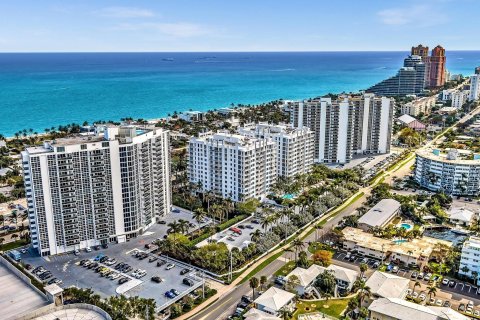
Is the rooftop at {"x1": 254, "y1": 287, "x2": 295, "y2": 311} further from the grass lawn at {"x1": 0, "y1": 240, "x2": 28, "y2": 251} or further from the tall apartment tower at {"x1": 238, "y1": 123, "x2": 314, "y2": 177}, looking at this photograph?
the tall apartment tower at {"x1": 238, "y1": 123, "x2": 314, "y2": 177}

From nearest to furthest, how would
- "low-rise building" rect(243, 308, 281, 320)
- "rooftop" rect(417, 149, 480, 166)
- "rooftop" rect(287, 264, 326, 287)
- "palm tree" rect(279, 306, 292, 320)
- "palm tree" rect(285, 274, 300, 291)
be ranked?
"low-rise building" rect(243, 308, 281, 320), "palm tree" rect(279, 306, 292, 320), "palm tree" rect(285, 274, 300, 291), "rooftop" rect(287, 264, 326, 287), "rooftop" rect(417, 149, 480, 166)

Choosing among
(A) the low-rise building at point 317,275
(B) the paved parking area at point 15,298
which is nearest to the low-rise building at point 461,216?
(A) the low-rise building at point 317,275

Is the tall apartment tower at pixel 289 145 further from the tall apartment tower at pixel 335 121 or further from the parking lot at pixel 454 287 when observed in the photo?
the parking lot at pixel 454 287

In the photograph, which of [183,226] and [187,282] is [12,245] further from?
[187,282]

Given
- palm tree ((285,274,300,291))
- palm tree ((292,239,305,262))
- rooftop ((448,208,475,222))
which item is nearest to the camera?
palm tree ((285,274,300,291))

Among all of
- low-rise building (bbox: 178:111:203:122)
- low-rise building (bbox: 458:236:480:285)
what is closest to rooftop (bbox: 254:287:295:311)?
low-rise building (bbox: 458:236:480:285)

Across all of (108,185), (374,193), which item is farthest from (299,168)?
(108,185)
